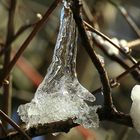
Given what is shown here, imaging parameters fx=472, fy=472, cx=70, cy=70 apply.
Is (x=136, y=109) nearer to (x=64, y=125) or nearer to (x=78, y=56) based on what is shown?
(x=64, y=125)

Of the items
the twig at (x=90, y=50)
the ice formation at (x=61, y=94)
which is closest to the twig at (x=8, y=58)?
the ice formation at (x=61, y=94)

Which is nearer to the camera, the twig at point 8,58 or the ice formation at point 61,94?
the ice formation at point 61,94

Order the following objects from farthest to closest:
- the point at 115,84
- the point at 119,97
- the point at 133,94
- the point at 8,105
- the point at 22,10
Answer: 1. the point at 119,97
2. the point at 22,10
3. the point at 8,105
4. the point at 115,84
5. the point at 133,94

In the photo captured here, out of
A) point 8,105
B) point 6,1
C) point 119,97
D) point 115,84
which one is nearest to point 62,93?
point 115,84

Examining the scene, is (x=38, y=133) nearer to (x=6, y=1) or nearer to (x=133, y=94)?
(x=133, y=94)

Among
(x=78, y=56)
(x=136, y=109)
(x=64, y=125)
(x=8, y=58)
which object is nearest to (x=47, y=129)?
(x=64, y=125)

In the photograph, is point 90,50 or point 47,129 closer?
point 90,50

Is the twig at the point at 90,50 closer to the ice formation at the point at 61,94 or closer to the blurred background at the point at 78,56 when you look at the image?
the ice formation at the point at 61,94

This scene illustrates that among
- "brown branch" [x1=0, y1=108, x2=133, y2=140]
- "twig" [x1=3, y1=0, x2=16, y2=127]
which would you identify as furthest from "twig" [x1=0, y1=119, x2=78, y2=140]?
"twig" [x1=3, y1=0, x2=16, y2=127]

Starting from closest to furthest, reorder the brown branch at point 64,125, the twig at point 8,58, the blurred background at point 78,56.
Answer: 1. the brown branch at point 64,125
2. the twig at point 8,58
3. the blurred background at point 78,56
